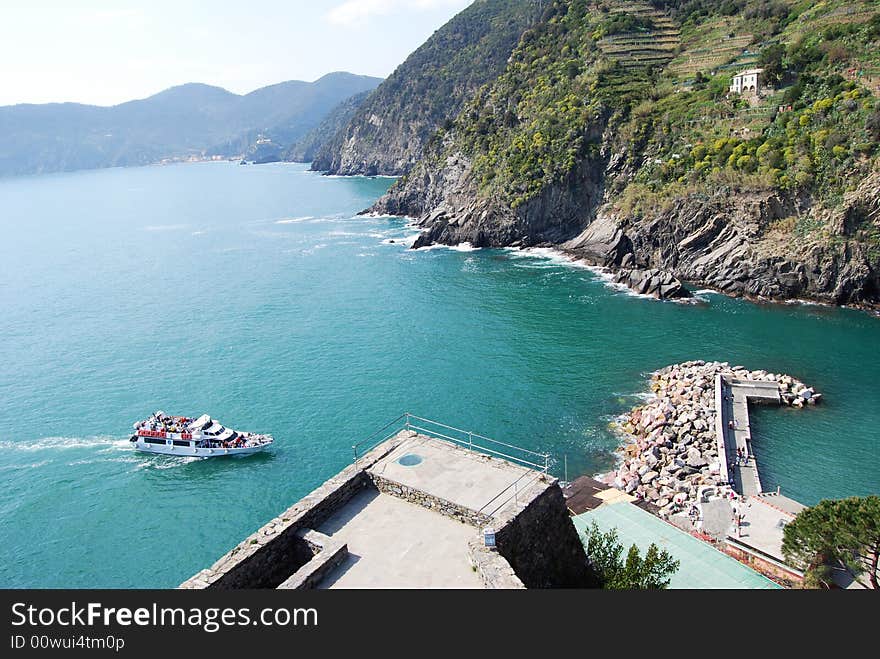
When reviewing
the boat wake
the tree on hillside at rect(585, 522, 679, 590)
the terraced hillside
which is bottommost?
the boat wake

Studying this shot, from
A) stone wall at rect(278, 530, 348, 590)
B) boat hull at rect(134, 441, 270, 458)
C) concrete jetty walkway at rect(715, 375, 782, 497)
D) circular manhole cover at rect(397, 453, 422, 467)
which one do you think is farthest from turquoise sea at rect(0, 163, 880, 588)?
stone wall at rect(278, 530, 348, 590)

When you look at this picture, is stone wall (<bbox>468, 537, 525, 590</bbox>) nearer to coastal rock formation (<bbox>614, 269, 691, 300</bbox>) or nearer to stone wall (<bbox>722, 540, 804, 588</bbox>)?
stone wall (<bbox>722, 540, 804, 588</bbox>)

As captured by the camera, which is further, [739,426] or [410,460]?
[739,426]

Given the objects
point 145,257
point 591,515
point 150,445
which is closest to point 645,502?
point 591,515

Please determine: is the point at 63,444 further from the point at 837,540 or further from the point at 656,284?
the point at 656,284

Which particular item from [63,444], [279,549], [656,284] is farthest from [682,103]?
[279,549]

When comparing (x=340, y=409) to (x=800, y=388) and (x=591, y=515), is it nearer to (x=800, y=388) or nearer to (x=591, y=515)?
(x=591, y=515)

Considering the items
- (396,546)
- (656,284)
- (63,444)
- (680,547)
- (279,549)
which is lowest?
(680,547)
